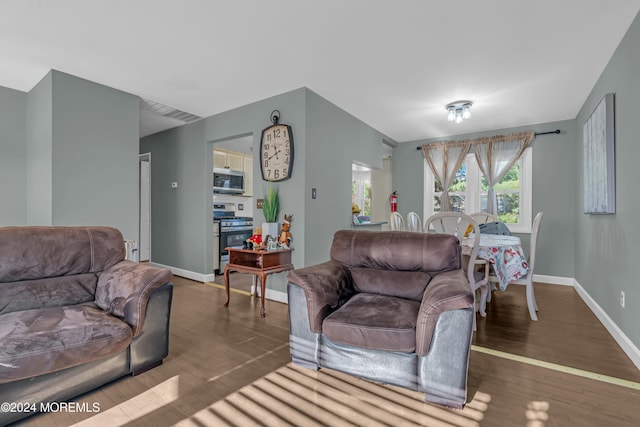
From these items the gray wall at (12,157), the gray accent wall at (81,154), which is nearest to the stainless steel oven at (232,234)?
the gray accent wall at (81,154)

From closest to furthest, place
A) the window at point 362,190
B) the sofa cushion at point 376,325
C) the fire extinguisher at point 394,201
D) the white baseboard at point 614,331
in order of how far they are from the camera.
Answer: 1. the sofa cushion at point 376,325
2. the white baseboard at point 614,331
3. the fire extinguisher at point 394,201
4. the window at point 362,190

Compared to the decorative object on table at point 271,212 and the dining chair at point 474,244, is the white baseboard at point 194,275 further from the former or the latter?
the dining chair at point 474,244

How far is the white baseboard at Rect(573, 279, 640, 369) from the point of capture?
2.19 m

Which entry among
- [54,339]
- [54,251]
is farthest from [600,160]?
[54,251]

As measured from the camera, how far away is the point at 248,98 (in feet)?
12.9

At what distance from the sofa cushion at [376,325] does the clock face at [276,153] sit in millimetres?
2078

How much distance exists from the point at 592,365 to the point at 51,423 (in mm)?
3290

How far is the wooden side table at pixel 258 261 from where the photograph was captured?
3.25m

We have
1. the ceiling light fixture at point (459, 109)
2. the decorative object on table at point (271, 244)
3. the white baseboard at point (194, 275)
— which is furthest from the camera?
the white baseboard at point (194, 275)

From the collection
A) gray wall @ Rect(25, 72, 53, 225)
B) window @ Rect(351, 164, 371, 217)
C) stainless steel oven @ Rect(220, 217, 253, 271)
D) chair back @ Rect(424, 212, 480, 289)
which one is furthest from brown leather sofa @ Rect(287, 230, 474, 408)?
window @ Rect(351, 164, 371, 217)

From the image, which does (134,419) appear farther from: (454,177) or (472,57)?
(454,177)

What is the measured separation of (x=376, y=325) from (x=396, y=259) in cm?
69

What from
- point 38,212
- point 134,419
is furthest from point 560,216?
point 38,212

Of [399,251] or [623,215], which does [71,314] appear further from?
[623,215]
